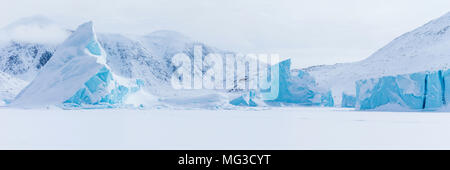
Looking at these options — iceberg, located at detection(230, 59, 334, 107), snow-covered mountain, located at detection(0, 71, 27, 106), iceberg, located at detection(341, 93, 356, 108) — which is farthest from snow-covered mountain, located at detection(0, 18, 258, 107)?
iceberg, located at detection(341, 93, 356, 108)

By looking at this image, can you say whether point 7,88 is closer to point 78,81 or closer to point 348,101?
point 78,81

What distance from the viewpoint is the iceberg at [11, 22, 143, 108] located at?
63.0 feet

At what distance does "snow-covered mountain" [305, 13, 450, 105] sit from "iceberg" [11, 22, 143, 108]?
24.0 m

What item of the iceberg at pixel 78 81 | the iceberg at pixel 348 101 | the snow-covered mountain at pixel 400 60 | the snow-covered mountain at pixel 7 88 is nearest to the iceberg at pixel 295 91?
the iceberg at pixel 348 101

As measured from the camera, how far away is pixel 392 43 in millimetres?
57188

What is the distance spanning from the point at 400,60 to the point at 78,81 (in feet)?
130

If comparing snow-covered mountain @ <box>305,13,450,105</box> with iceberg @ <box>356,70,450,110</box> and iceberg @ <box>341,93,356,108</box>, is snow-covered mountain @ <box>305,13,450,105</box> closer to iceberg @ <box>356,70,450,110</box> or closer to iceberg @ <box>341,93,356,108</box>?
iceberg @ <box>341,93,356,108</box>

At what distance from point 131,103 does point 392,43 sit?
45320mm

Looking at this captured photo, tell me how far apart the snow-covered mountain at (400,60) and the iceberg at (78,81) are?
24012mm

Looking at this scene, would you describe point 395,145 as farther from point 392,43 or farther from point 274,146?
point 392,43

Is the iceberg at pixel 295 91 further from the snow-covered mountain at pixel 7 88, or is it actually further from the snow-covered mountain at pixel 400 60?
the snow-covered mountain at pixel 7 88

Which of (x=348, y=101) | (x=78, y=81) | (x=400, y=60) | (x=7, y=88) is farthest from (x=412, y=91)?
(x=400, y=60)

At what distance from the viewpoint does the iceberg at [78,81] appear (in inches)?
755

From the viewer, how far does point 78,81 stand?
63.5 feet
